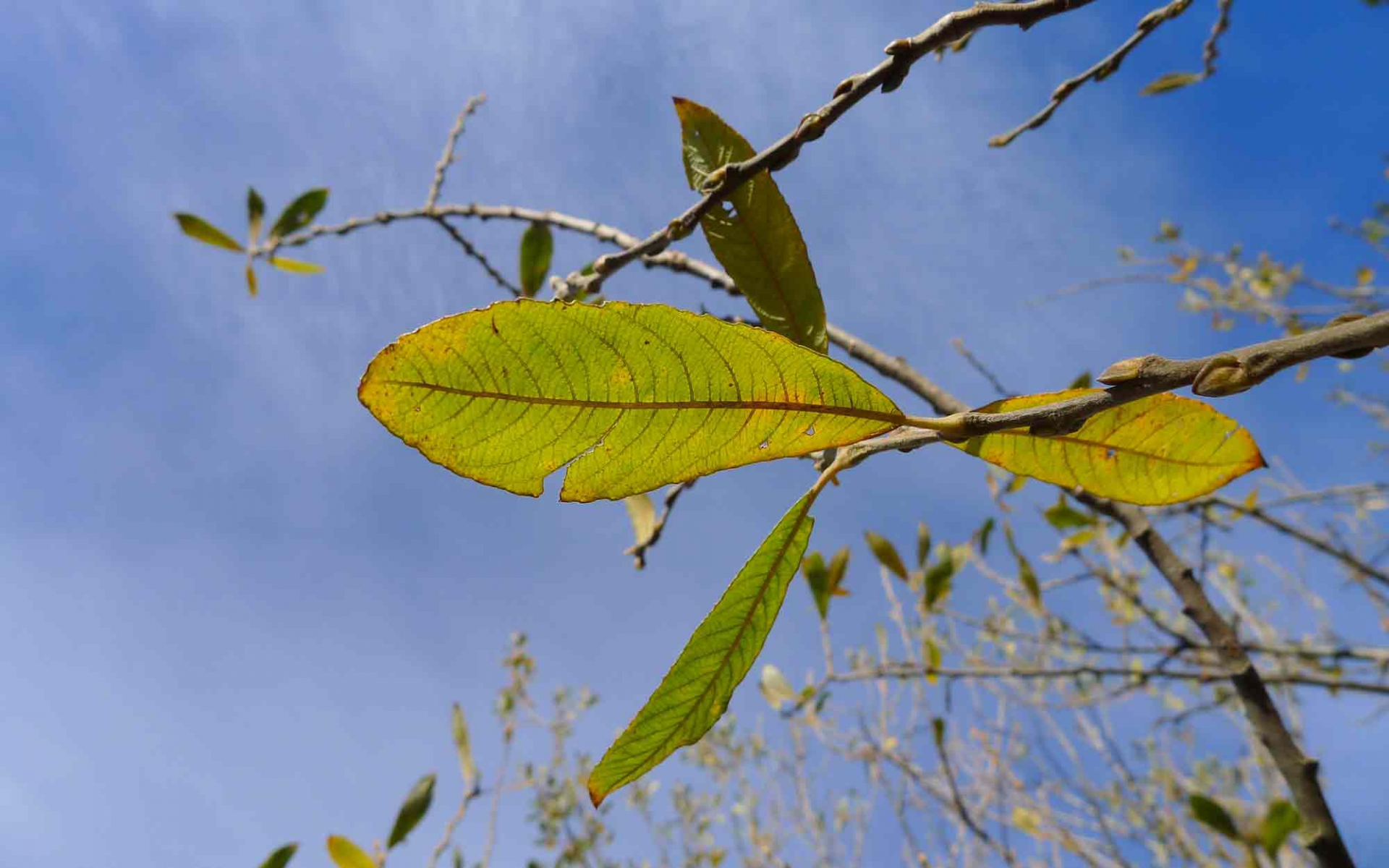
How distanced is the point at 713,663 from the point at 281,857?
1.48 m

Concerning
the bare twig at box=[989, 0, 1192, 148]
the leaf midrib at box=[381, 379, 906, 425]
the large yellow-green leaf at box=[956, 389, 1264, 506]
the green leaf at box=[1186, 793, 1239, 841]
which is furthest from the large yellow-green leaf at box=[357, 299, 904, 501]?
the green leaf at box=[1186, 793, 1239, 841]

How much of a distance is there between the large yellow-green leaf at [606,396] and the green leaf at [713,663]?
94mm

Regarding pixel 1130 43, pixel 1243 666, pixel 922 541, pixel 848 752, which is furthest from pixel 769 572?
pixel 848 752

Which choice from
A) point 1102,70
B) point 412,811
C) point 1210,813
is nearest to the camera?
point 1102,70

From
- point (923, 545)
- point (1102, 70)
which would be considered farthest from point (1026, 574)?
point (1102, 70)

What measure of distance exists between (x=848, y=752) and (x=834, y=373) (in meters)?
3.51

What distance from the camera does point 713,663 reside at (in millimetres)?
620

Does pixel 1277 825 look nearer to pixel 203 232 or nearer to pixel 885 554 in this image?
pixel 885 554

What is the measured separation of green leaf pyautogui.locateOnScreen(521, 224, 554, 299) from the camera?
1539 millimetres

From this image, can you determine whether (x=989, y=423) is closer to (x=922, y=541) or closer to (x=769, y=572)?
(x=769, y=572)

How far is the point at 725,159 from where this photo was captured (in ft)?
2.40

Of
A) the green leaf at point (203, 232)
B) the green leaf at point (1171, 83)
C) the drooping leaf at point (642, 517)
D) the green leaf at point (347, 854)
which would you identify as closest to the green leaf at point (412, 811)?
the green leaf at point (347, 854)

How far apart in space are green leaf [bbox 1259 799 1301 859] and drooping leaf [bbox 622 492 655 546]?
3.84 feet

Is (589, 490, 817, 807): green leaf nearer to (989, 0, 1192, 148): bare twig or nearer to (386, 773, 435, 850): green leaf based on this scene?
(989, 0, 1192, 148): bare twig
